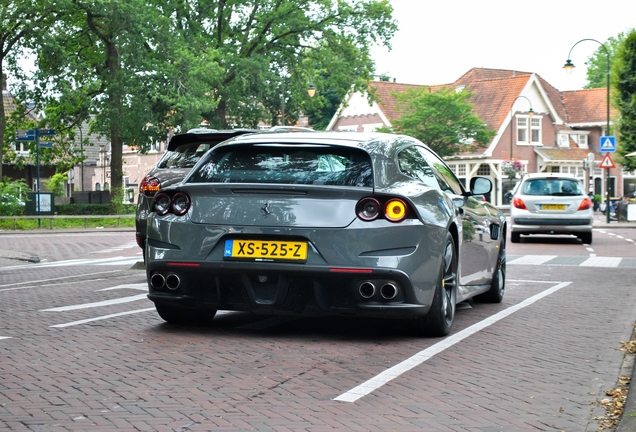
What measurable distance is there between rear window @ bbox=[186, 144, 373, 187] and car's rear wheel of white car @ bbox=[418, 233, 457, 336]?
35.1 inches

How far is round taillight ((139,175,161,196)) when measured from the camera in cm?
1190

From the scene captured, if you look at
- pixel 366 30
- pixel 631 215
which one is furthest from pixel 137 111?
pixel 631 215

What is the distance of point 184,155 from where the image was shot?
40.0ft

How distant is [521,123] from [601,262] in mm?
57019

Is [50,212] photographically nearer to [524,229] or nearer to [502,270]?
[524,229]

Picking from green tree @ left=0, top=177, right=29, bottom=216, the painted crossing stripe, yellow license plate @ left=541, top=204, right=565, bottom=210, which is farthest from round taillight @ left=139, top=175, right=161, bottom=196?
green tree @ left=0, top=177, right=29, bottom=216

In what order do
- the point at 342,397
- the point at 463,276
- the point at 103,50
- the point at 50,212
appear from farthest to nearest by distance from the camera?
1. the point at 103,50
2. the point at 50,212
3. the point at 463,276
4. the point at 342,397

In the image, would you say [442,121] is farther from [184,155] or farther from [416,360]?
[416,360]

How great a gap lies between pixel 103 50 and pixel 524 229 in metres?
27.9

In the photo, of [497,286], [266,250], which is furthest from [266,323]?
[497,286]

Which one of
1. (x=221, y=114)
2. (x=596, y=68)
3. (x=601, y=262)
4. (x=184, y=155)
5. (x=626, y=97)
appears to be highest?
(x=596, y=68)

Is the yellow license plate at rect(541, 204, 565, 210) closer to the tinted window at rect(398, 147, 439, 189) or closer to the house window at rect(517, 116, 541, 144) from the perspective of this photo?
the tinted window at rect(398, 147, 439, 189)

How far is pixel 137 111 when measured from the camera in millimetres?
41219

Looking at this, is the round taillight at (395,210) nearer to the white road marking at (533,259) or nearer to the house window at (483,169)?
the white road marking at (533,259)
